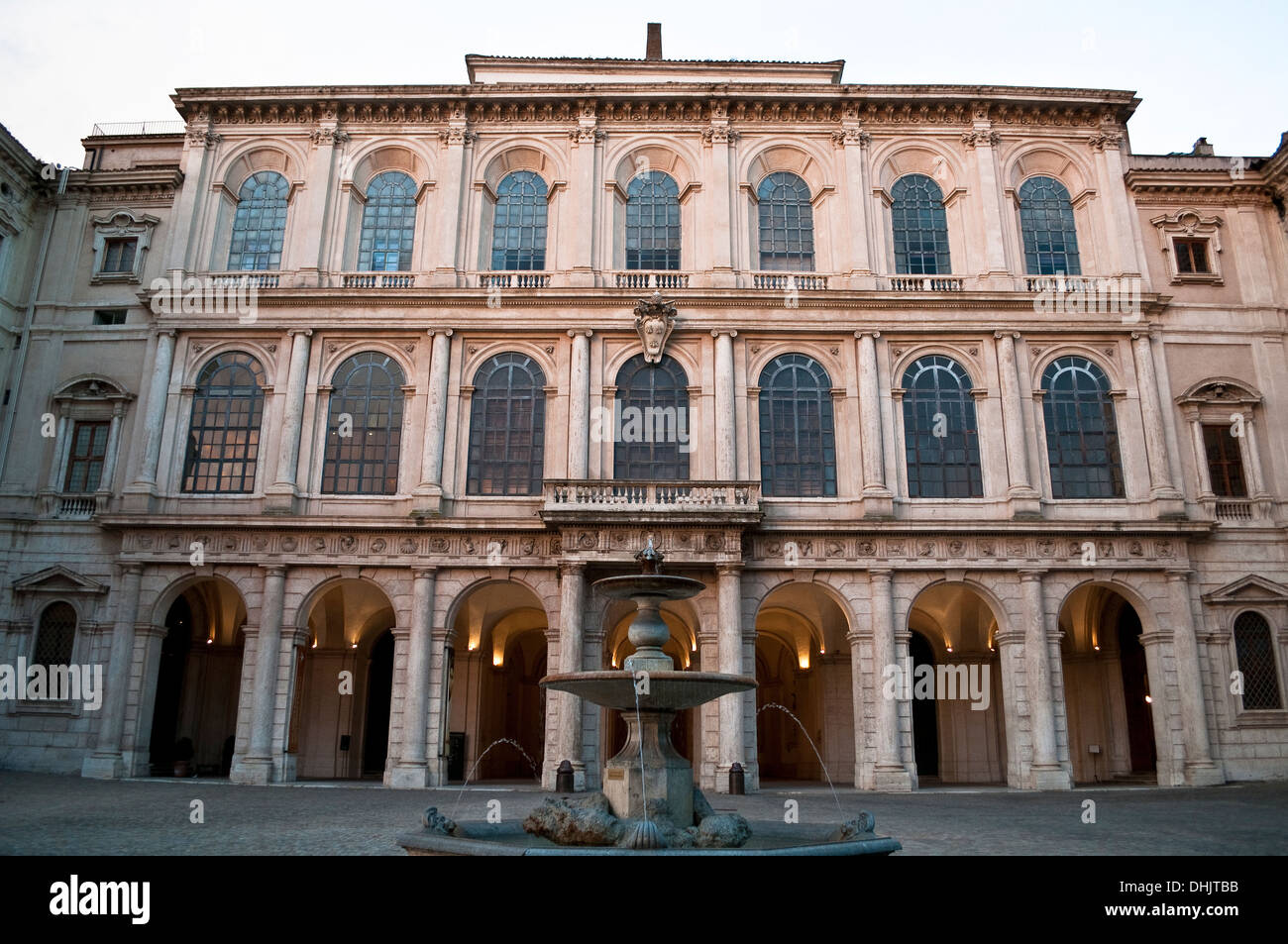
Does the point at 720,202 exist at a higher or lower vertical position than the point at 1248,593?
higher

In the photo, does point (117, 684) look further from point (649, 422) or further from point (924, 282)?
point (924, 282)

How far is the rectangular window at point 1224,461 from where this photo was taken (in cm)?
2698

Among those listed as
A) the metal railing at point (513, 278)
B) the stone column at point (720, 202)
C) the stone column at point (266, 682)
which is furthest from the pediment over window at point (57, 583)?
the stone column at point (720, 202)

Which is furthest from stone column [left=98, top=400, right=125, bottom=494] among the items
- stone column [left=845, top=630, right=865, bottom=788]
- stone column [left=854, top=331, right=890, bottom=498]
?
stone column [left=854, top=331, right=890, bottom=498]

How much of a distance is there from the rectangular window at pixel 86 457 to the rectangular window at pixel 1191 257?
32.3 m

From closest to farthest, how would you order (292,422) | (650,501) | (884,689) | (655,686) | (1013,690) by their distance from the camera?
1. (655,686)
2. (884,689)
3. (1013,690)
4. (650,501)
5. (292,422)

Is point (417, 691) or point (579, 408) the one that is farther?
point (579, 408)

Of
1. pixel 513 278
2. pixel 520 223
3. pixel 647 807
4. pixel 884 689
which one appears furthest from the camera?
pixel 520 223

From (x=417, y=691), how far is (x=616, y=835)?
1581cm

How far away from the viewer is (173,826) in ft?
47.8

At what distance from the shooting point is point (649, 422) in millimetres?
26984

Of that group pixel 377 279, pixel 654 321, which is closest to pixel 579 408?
pixel 654 321

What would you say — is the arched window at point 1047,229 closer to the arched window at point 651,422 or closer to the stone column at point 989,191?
the stone column at point 989,191

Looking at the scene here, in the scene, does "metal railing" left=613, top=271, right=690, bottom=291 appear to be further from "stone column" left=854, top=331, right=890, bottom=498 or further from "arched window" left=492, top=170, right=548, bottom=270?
"stone column" left=854, top=331, right=890, bottom=498
